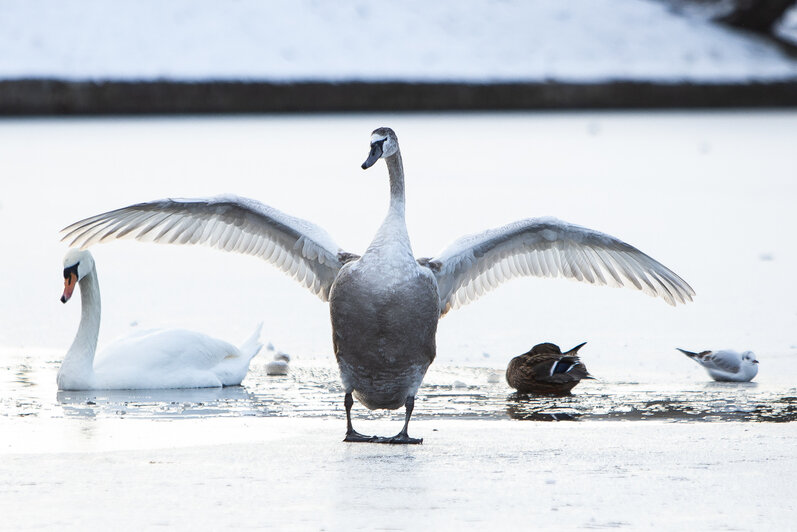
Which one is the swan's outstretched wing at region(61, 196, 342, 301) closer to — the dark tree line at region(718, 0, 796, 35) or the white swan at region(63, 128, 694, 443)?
the white swan at region(63, 128, 694, 443)

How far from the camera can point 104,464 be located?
5766 millimetres

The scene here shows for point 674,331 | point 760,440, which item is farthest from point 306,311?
point 760,440

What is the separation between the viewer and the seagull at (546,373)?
25.8ft

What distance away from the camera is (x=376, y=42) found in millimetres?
41281

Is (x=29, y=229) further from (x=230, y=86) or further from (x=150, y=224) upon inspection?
(x=230, y=86)

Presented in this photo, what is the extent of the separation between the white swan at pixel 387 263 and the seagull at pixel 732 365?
1.82 feet

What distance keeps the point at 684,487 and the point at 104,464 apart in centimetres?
231

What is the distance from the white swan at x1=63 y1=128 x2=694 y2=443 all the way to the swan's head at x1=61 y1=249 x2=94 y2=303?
575 mm

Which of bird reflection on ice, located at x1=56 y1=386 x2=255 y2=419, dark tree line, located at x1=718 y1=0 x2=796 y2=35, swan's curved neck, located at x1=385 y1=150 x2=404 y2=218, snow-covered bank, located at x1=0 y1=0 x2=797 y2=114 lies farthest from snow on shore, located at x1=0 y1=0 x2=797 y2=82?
swan's curved neck, located at x1=385 y1=150 x2=404 y2=218

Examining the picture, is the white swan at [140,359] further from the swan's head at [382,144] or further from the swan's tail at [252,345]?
the swan's head at [382,144]

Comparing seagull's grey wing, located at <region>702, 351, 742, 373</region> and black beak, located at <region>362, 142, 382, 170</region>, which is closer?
black beak, located at <region>362, 142, 382, 170</region>

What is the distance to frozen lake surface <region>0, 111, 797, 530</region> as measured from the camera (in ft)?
16.8

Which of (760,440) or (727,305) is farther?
(727,305)

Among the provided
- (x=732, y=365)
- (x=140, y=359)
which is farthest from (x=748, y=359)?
(x=140, y=359)
